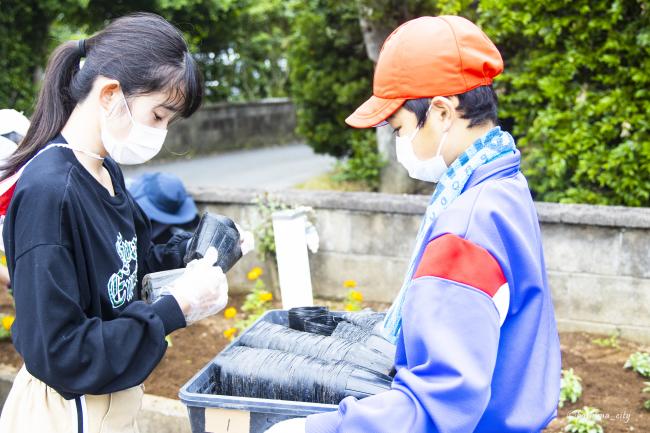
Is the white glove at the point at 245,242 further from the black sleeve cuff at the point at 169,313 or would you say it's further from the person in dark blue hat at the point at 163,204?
the person in dark blue hat at the point at 163,204

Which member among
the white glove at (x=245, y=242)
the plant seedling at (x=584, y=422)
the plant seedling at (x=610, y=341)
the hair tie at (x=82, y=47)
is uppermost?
the hair tie at (x=82, y=47)

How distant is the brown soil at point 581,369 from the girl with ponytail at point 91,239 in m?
1.76

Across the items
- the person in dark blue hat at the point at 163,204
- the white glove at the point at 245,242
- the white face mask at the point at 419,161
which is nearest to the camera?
the white face mask at the point at 419,161

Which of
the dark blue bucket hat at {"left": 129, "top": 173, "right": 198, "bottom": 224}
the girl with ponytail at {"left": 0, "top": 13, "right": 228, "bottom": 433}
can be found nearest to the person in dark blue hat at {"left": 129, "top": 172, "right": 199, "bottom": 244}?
the dark blue bucket hat at {"left": 129, "top": 173, "right": 198, "bottom": 224}

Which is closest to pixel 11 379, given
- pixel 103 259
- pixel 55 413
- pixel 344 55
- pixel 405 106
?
pixel 55 413

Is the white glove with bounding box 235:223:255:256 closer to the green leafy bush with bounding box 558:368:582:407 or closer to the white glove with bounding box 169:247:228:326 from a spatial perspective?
the white glove with bounding box 169:247:228:326

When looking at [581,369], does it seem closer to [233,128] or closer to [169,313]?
[169,313]

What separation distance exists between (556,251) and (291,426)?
289cm

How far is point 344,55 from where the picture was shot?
8.10m

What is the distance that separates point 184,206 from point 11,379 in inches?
56.2

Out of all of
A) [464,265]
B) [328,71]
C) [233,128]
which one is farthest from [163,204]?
[233,128]

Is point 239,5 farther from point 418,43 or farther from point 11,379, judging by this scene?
point 418,43

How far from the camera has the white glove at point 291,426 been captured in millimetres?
1493

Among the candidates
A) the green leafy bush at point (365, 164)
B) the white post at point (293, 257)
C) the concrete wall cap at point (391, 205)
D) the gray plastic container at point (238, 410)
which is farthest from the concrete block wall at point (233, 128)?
the gray plastic container at point (238, 410)
